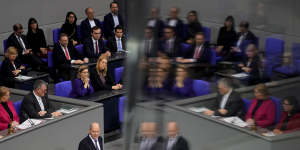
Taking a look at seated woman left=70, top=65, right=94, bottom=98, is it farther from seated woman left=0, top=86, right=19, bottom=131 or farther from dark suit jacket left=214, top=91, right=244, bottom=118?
dark suit jacket left=214, top=91, right=244, bottom=118

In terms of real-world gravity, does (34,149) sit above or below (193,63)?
below

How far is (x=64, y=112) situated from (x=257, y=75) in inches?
210

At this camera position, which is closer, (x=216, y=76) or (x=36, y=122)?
(x=216, y=76)

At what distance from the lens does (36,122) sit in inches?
207

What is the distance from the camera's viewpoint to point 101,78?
22.1 feet

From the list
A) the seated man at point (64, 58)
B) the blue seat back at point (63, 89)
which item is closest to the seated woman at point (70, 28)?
the seated man at point (64, 58)

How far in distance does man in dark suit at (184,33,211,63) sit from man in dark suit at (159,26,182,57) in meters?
0.01

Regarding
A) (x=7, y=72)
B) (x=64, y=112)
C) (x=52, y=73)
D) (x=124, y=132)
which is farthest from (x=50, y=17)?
(x=124, y=132)

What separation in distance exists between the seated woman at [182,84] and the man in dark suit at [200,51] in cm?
1

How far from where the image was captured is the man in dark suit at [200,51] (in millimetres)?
381

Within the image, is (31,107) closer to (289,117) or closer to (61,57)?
(61,57)

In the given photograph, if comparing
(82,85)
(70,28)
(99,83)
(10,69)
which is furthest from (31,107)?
(70,28)

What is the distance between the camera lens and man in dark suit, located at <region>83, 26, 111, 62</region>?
8075 mm

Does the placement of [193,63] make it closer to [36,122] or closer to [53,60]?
[36,122]
